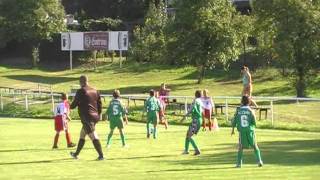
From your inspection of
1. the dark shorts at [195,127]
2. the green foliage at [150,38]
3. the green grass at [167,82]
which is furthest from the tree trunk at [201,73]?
the dark shorts at [195,127]

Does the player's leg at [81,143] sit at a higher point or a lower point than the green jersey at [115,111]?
lower

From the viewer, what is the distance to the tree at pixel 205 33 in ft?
167

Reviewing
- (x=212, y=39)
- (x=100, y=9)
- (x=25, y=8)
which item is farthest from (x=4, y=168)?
(x=100, y=9)

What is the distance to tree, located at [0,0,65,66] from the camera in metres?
76.7

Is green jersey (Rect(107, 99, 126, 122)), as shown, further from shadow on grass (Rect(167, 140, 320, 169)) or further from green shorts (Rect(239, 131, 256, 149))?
green shorts (Rect(239, 131, 256, 149))

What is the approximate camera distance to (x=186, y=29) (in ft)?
169

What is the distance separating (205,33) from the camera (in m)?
51.1

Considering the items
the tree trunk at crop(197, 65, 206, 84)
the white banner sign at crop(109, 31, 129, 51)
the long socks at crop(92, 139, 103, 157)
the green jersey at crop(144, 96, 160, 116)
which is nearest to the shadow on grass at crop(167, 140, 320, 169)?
the long socks at crop(92, 139, 103, 157)

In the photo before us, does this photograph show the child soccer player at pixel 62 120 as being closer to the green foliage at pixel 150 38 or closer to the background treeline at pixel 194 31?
the background treeline at pixel 194 31

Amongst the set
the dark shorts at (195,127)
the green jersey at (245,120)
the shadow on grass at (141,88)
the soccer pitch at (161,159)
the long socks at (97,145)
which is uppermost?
the green jersey at (245,120)

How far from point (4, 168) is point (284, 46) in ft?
91.1

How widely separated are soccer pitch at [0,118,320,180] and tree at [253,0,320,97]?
16547 mm

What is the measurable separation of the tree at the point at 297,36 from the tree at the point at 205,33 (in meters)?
8.75

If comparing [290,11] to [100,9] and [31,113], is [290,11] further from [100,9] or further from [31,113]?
[100,9]
